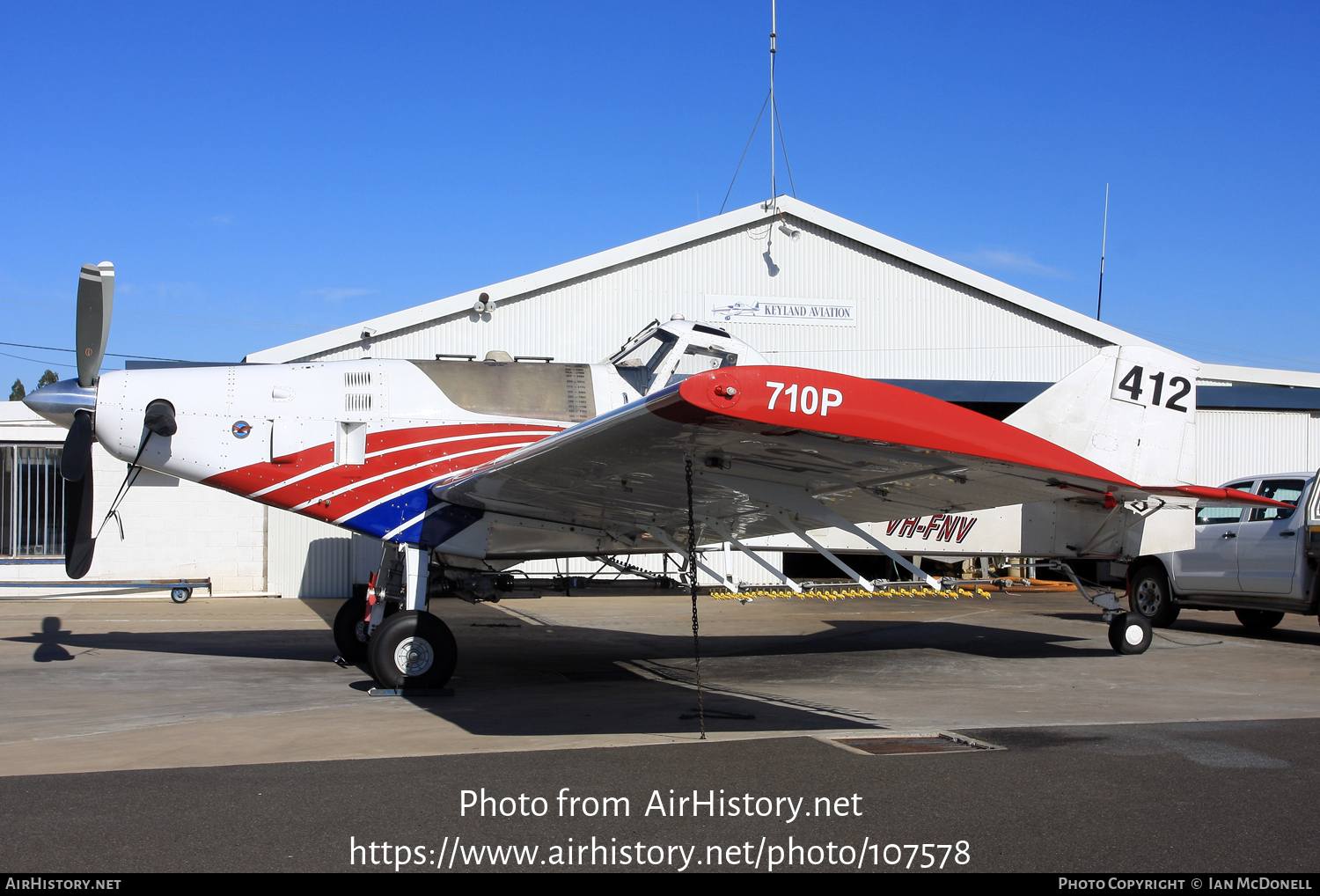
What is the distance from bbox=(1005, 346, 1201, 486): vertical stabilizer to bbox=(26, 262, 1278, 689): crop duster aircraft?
0.06 feet

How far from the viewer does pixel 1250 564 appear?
11844 millimetres

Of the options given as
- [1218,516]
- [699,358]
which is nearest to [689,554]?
[699,358]

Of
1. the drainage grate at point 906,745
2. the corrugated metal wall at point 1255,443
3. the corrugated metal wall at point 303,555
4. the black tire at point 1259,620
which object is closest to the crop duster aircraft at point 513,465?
the drainage grate at point 906,745

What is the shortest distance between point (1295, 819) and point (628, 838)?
10.1 ft

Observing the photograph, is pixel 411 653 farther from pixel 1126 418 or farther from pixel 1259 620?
pixel 1259 620

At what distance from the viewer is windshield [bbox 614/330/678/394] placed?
8789mm

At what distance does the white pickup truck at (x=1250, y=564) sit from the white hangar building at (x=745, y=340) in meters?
5.76

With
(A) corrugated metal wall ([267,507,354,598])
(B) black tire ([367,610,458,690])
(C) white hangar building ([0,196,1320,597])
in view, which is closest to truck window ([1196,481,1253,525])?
(C) white hangar building ([0,196,1320,597])

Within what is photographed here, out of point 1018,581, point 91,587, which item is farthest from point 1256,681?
point 91,587

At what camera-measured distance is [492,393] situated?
859 cm

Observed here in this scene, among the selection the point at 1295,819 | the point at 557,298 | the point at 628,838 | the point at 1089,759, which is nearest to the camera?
the point at 628,838

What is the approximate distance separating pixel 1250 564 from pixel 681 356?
26.9ft
